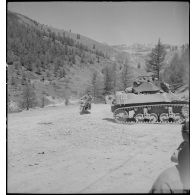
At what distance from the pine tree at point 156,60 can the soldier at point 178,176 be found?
1.62m

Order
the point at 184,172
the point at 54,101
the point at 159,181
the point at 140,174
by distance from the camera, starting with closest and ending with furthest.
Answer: the point at 159,181, the point at 184,172, the point at 140,174, the point at 54,101

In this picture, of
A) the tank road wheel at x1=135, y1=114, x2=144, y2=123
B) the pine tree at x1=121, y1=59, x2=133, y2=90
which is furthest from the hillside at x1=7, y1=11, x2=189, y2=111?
the tank road wheel at x1=135, y1=114, x2=144, y2=123

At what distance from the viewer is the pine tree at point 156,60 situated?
4923 mm

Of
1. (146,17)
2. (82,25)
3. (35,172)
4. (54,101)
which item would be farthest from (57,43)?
(35,172)

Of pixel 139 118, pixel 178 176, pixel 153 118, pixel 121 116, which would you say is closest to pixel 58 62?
pixel 178 176

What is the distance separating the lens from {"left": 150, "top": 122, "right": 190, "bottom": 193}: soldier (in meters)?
3.03

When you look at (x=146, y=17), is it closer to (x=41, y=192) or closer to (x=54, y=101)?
(x=54, y=101)

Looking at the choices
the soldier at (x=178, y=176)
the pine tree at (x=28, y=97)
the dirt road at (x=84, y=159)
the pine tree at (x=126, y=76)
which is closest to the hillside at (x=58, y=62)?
the pine tree at (x=28, y=97)

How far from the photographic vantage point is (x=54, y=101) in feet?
18.0

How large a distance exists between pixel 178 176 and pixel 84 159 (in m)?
1.51

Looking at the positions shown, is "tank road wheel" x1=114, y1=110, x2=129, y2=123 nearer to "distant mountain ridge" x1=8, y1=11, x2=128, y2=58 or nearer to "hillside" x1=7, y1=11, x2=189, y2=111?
"hillside" x1=7, y1=11, x2=189, y2=111

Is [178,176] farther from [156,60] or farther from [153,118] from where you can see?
[153,118]

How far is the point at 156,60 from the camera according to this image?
211 inches

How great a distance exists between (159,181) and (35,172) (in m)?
1.69
